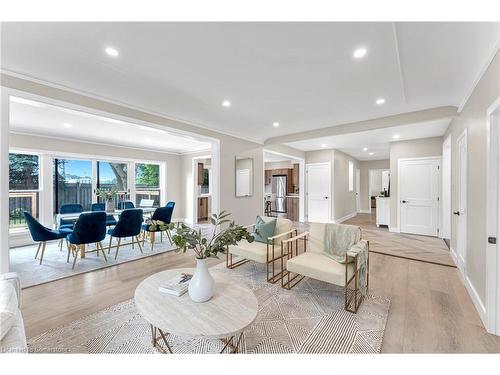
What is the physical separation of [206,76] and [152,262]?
300cm

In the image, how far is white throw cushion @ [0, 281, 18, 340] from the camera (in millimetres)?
1081

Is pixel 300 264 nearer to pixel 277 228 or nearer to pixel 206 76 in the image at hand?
pixel 277 228

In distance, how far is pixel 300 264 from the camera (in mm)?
2488

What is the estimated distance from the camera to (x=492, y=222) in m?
1.88

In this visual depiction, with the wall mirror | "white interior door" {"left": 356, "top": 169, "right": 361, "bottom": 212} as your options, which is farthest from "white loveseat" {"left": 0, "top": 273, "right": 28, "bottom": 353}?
"white interior door" {"left": 356, "top": 169, "right": 361, "bottom": 212}

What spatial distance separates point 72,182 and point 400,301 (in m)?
7.15

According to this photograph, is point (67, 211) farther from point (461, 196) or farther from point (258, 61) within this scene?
point (461, 196)

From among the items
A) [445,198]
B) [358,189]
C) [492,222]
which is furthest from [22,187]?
[358,189]

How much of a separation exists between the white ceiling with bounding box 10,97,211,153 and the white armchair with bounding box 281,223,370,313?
2.98 metres

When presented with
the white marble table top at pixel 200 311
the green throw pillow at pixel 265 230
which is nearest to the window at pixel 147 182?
the green throw pillow at pixel 265 230

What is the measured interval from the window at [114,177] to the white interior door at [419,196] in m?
7.71

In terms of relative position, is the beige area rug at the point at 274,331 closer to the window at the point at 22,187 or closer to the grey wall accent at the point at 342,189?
the window at the point at 22,187

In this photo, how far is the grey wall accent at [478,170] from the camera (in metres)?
2.05
